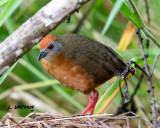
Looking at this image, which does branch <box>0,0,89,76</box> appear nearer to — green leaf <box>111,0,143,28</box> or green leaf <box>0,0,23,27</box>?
green leaf <box>0,0,23,27</box>

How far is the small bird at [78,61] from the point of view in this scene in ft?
10.1

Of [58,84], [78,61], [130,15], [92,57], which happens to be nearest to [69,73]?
[78,61]

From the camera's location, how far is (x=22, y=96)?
4281 millimetres

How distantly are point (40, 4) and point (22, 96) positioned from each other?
1.35 metres

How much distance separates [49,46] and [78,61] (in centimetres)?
32

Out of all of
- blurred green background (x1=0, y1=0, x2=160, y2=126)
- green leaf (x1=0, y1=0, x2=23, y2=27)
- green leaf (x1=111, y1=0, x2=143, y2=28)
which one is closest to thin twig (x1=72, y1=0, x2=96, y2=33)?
blurred green background (x1=0, y1=0, x2=160, y2=126)

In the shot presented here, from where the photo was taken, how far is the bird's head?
3.00 metres

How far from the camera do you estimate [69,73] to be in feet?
10.1

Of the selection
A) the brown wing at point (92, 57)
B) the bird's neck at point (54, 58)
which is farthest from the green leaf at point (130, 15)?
the bird's neck at point (54, 58)

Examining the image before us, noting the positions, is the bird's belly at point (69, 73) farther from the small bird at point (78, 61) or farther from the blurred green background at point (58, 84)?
the blurred green background at point (58, 84)

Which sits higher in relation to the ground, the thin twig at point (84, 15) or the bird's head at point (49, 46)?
the thin twig at point (84, 15)

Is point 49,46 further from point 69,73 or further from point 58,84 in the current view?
point 58,84

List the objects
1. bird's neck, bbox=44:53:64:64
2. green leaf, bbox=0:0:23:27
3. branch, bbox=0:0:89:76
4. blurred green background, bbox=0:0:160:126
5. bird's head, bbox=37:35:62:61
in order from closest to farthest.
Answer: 1. branch, bbox=0:0:89:76
2. green leaf, bbox=0:0:23:27
3. bird's head, bbox=37:35:62:61
4. bird's neck, bbox=44:53:64:64
5. blurred green background, bbox=0:0:160:126

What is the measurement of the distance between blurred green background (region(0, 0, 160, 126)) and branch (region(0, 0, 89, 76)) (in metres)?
2.17
